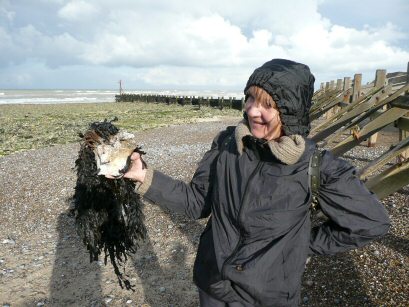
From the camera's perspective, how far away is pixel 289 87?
81.1 inches

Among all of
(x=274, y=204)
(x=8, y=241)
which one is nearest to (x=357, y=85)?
(x=8, y=241)

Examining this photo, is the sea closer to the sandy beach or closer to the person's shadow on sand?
the sandy beach

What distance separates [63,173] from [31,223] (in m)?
3.65

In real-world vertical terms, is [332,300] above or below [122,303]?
above

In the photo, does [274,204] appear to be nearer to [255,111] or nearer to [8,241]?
[255,111]

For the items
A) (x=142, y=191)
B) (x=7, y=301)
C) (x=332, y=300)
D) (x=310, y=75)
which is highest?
(x=310, y=75)

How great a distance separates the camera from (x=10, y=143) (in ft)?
56.4

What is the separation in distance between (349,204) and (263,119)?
0.69 m

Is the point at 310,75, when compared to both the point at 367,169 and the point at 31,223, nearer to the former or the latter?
the point at 367,169

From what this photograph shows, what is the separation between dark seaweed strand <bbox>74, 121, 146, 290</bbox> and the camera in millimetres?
2393

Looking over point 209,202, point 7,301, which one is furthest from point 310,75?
point 7,301

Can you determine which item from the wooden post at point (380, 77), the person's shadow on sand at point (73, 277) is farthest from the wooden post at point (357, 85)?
the person's shadow on sand at point (73, 277)

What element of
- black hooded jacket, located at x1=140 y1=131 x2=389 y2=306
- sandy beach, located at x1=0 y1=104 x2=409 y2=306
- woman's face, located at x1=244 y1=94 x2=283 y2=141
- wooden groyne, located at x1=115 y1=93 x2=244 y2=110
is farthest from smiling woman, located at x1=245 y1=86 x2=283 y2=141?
wooden groyne, located at x1=115 y1=93 x2=244 y2=110

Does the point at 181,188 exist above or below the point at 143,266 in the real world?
above
